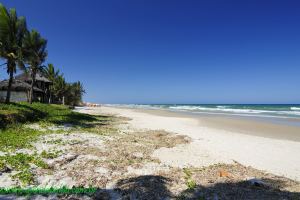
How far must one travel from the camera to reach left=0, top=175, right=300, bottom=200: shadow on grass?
16.5ft

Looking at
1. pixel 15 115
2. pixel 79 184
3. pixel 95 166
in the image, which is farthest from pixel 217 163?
pixel 15 115

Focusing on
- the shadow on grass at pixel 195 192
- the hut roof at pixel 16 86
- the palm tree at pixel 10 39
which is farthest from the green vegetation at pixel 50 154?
the hut roof at pixel 16 86

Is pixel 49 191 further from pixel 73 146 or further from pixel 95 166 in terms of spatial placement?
pixel 73 146

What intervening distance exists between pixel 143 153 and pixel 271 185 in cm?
447

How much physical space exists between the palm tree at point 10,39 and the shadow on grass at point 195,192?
1637cm

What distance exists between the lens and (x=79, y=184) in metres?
5.80

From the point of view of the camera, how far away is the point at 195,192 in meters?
5.34

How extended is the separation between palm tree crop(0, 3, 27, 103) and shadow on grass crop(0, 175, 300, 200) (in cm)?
1637

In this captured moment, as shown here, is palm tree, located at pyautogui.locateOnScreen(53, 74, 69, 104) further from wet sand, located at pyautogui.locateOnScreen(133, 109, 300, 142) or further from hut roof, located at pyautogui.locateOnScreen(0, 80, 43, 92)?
wet sand, located at pyautogui.locateOnScreen(133, 109, 300, 142)

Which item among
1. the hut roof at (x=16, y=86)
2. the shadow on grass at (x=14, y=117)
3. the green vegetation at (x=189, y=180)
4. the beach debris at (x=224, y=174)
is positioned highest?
the hut roof at (x=16, y=86)

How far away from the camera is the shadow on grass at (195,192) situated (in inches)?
198

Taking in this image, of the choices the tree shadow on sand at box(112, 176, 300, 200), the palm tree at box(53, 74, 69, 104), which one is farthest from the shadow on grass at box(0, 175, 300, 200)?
the palm tree at box(53, 74, 69, 104)

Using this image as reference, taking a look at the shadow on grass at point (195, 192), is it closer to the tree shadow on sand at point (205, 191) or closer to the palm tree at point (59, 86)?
the tree shadow on sand at point (205, 191)

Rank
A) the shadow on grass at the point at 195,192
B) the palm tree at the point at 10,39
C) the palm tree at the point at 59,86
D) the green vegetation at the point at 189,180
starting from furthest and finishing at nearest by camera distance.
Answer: the palm tree at the point at 59,86
the palm tree at the point at 10,39
the green vegetation at the point at 189,180
the shadow on grass at the point at 195,192
